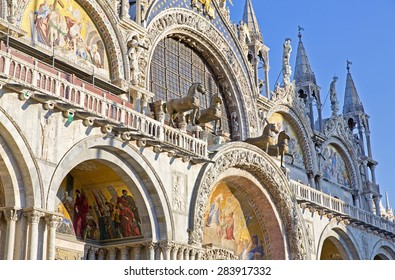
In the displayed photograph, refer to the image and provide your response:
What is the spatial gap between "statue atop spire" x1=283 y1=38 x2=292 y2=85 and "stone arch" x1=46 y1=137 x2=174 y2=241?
15250 millimetres

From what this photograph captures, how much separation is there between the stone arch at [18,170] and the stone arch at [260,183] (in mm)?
6150

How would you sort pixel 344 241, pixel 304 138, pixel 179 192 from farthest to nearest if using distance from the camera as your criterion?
1. pixel 304 138
2. pixel 344 241
3. pixel 179 192

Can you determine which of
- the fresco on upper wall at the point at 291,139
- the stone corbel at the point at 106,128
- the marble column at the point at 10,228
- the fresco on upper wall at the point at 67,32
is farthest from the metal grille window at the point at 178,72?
the marble column at the point at 10,228

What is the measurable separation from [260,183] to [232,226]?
1.91m

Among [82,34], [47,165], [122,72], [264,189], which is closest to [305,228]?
[264,189]

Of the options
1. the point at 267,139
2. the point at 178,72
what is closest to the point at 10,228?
the point at 267,139

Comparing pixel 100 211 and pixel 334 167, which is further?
pixel 334 167

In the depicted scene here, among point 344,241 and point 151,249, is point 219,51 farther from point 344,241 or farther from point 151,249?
point 151,249

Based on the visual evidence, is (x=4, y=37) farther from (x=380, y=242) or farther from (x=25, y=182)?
(x=380, y=242)

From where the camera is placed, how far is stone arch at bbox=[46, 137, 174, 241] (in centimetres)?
1788

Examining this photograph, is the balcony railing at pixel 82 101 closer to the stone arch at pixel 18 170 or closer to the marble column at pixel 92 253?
the stone arch at pixel 18 170

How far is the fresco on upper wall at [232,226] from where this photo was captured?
931 inches

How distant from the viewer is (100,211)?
20031mm

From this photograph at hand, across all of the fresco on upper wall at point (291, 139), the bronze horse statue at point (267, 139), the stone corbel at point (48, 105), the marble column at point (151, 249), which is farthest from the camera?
the fresco on upper wall at point (291, 139)
